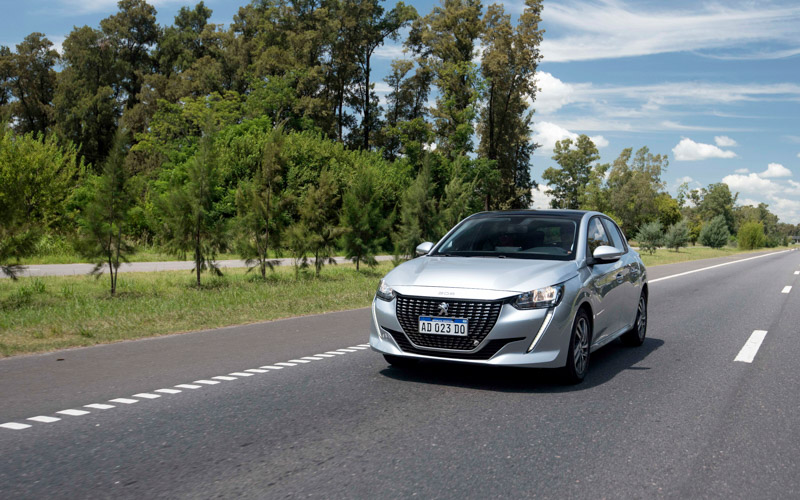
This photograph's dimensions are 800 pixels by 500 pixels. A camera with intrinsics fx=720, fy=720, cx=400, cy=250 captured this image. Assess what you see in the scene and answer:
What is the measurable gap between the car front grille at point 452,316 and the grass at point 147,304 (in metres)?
4.95

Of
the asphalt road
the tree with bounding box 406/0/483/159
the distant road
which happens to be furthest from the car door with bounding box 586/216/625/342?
the tree with bounding box 406/0/483/159

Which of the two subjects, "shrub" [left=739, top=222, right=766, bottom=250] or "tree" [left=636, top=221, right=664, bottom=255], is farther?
"shrub" [left=739, top=222, right=766, bottom=250]

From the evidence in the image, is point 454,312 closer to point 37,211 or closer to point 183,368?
point 183,368

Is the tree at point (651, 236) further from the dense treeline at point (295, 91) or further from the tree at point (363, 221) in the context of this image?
the tree at point (363, 221)

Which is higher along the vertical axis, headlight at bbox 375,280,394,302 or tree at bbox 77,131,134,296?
tree at bbox 77,131,134,296

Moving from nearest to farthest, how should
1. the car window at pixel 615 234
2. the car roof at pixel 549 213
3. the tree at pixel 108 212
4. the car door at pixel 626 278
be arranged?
the car roof at pixel 549 213
the car door at pixel 626 278
the car window at pixel 615 234
the tree at pixel 108 212

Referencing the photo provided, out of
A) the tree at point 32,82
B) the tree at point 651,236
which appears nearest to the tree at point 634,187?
the tree at point 651,236

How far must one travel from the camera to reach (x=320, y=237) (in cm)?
1992

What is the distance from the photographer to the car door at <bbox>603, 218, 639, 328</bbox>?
8.34 m

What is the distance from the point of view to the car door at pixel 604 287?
7242mm

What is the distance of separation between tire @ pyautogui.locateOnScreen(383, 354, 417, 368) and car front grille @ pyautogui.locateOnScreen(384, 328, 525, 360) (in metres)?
0.16

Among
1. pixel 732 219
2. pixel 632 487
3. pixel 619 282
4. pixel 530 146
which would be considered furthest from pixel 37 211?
pixel 732 219

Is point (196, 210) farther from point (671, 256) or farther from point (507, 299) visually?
point (671, 256)

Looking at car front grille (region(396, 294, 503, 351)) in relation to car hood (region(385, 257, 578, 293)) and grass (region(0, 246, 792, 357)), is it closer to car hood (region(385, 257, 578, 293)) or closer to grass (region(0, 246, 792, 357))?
car hood (region(385, 257, 578, 293))
